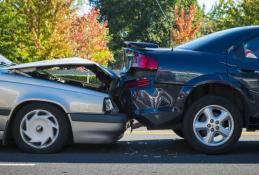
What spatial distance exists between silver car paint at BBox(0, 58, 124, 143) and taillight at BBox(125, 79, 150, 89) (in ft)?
1.41

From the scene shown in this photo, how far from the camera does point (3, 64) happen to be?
736 cm

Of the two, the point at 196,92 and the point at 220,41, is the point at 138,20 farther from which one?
the point at 196,92

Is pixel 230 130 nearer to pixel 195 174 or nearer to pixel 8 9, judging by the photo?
pixel 195 174

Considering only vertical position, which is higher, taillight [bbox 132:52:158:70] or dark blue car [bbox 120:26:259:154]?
taillight [bbox 132:52:158:70]

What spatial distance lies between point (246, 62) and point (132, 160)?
72.3 inches

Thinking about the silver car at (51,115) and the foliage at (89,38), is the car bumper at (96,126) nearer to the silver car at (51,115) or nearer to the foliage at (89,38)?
the silver car at (51,115)

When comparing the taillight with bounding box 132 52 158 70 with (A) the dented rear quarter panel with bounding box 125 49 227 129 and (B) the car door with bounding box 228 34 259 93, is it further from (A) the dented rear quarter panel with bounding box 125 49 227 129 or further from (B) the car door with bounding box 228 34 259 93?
(B) the car door with bounding box 228 34 259 93

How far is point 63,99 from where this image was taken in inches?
257

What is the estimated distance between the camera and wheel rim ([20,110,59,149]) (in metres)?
6.56

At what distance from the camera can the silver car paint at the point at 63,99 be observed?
6523 millimetres

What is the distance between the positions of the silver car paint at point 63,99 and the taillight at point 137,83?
0.43 m

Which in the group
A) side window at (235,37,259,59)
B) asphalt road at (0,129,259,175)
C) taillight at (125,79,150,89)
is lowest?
asphalt road at (0,129,259,175)

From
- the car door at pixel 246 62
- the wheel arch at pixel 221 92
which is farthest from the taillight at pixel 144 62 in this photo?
the car door at pixel 246 62

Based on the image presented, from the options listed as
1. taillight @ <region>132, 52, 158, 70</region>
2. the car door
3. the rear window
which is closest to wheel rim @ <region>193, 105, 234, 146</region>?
the car door
